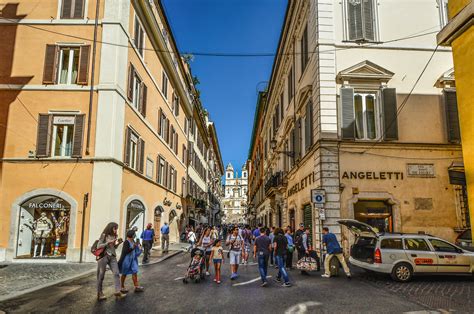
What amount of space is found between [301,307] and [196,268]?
4.01 metres

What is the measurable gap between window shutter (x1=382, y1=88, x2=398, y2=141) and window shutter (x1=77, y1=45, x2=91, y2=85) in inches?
514

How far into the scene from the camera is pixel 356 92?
632 inches

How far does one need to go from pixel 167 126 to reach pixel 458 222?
19.0 metres

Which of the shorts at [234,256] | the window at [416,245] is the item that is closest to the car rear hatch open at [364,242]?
the window at [416,245]

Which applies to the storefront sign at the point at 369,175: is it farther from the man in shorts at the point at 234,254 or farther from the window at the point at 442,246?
the man in shorts at the point at 234,254

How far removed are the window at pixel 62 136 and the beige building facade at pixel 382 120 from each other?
1071 cm

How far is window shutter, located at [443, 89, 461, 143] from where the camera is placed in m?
15.6

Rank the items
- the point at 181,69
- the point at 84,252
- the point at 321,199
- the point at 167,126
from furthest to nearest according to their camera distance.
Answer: the point at 181,69 → the point at 167,126 → the point at 84,252 → the point at 321,199

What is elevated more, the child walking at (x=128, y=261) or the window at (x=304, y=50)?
the window at (x=304, y=50)

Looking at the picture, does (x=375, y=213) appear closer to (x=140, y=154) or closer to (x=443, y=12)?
(x=443, y=12)

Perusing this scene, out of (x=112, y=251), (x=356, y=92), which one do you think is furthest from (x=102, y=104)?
(x=356, y=92)

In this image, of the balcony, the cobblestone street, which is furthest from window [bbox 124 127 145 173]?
the cobblestone street

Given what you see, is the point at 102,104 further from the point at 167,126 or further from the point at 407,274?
the point at 407,274

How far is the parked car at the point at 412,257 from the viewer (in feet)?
34.4
